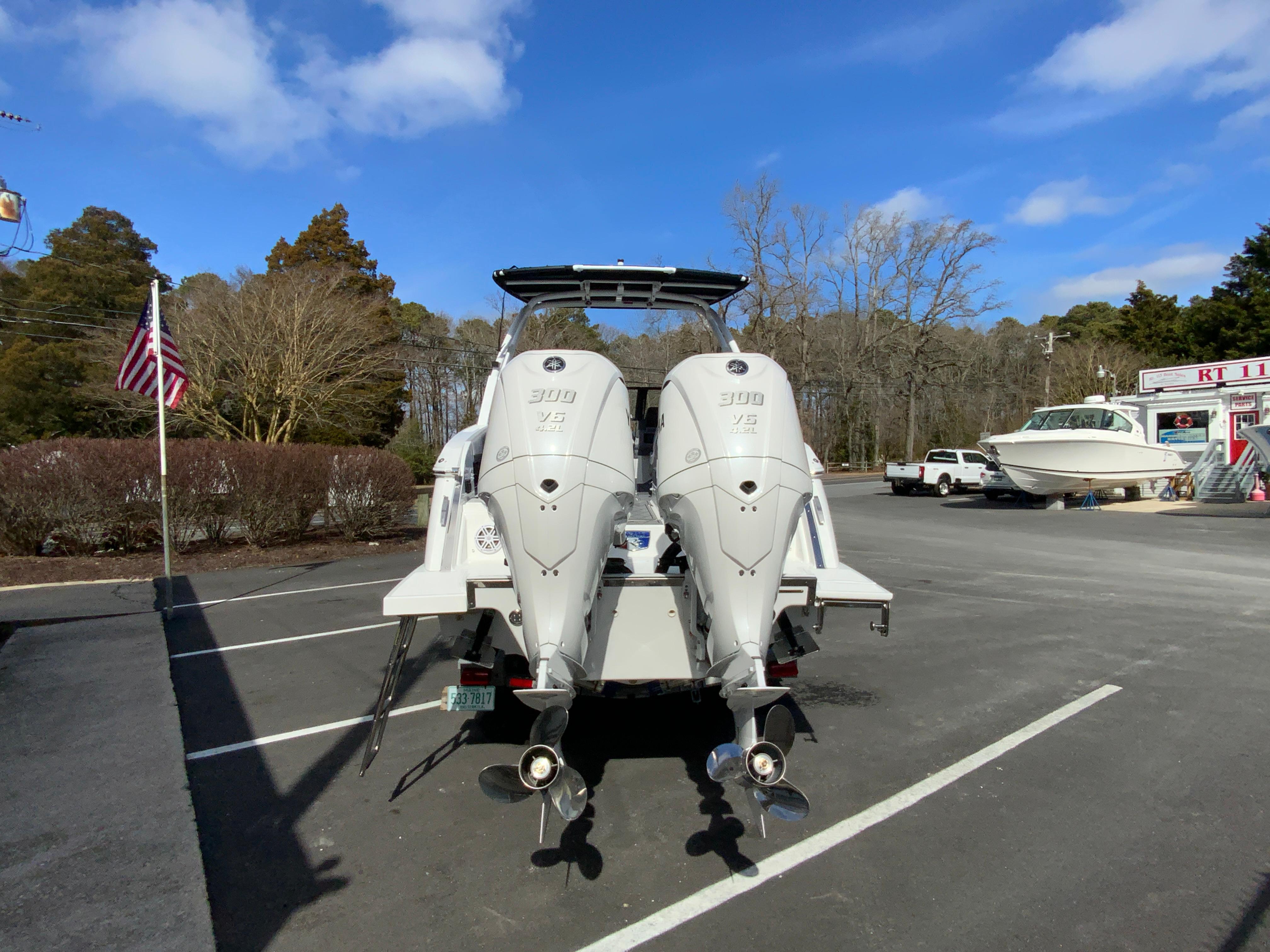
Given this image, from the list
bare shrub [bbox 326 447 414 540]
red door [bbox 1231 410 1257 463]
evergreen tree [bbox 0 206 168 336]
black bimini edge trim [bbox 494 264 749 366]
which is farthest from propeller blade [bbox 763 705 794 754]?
evergreen tree [bbox 0 206 168 336]

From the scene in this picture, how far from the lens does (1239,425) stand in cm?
2120

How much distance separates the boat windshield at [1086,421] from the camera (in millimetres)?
19812

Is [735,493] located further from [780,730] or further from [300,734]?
[300,734]

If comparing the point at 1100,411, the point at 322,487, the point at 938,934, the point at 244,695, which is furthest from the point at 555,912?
the point at 1100,411

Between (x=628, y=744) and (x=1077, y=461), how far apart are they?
1872cm

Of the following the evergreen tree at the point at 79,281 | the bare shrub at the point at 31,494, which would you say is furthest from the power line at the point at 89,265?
the bare shrub at the point at 31,494

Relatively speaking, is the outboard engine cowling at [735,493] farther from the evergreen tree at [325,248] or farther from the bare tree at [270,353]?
the evergreen tree at [325,248]

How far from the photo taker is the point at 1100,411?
791 inches

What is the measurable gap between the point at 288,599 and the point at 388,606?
245 inches

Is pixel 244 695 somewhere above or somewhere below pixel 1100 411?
below

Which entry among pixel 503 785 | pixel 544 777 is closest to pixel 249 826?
pixel 503 785

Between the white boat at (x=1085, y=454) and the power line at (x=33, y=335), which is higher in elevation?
the power line at (x=33, y=335)

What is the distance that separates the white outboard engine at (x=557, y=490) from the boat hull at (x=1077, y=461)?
19039 mm

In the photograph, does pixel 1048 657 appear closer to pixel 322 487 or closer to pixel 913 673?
pixel 913 673
